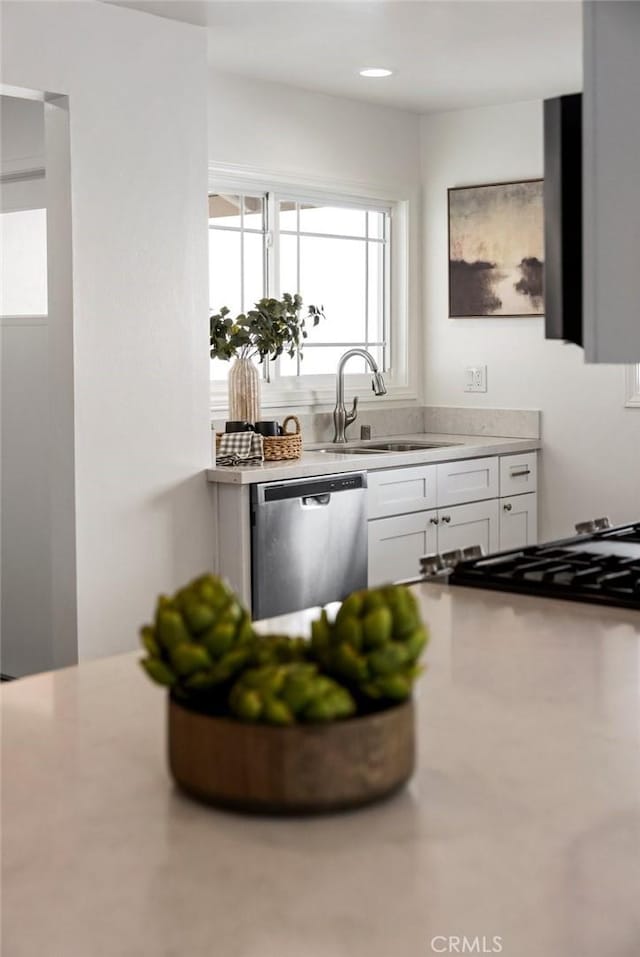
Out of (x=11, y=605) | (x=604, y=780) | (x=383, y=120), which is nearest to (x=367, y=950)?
(x=604, y=780)

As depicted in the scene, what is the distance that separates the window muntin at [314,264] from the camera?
16.6 feet

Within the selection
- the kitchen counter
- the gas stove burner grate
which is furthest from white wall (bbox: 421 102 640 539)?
the kitchen counter

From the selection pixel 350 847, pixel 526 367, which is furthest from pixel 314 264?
pixel 350 847

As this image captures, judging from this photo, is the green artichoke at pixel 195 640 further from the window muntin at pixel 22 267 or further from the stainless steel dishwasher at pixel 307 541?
the window muntin at pixel 22 267

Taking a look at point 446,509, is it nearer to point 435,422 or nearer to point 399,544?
point 399,544

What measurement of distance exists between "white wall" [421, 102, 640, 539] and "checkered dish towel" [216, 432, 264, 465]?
5.41 ft

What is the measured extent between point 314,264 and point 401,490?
129 cm

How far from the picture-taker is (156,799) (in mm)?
1188

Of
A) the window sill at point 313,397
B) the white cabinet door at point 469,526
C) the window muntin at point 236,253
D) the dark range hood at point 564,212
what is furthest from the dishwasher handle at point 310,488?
the dark range hood at point 564,212

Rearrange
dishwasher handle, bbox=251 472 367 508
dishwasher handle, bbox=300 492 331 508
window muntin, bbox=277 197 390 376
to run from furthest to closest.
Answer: window muntin, bbox=277 197 390 376, dishwasher handle, bbox=300 492 331 508, dishwasher handle, bbox=251 472 367 508

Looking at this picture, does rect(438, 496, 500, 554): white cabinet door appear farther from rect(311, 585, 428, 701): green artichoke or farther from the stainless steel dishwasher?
rect(311, 585, 428, 701): green artichoke

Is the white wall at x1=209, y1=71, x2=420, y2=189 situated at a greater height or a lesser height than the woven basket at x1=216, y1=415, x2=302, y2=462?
greater

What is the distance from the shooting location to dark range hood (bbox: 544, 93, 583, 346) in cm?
141

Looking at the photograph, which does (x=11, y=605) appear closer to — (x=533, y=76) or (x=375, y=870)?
(x=533, y=76)
